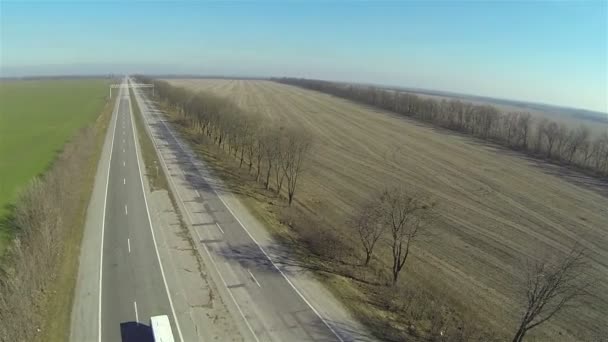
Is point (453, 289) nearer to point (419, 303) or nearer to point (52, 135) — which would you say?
point (419, 303)

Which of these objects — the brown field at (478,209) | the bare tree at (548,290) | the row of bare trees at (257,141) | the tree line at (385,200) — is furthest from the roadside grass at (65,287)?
the bare tree at (548,290)

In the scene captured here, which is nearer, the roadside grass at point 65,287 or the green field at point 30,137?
the roadside grass at point 65,287

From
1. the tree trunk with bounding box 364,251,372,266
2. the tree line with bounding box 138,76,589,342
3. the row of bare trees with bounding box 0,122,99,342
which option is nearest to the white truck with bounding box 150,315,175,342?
the row of bare trees with bounding box 0,122,99,342

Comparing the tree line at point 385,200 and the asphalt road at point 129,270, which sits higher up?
the tree line at point 385,200

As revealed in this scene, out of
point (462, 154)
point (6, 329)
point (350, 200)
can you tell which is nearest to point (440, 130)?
point (462, 154)

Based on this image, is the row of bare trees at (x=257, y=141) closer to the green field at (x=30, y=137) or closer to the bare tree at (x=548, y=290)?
the green field at (x=30, y=137)
